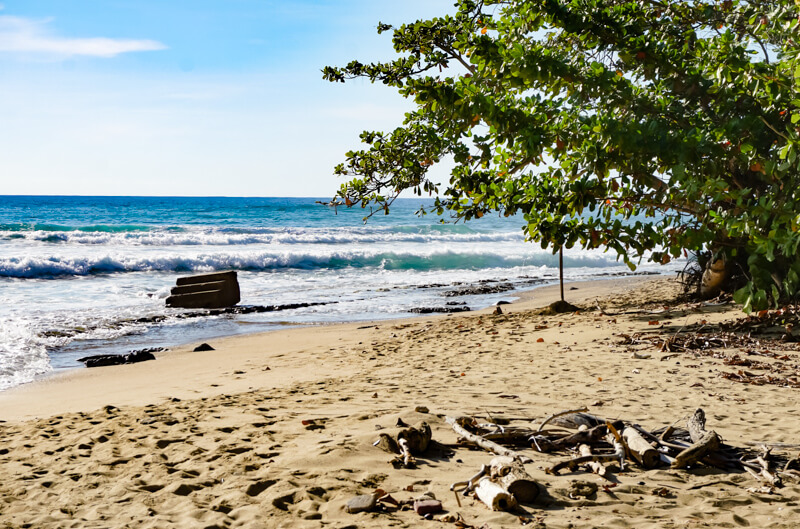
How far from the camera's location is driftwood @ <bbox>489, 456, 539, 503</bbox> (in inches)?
135

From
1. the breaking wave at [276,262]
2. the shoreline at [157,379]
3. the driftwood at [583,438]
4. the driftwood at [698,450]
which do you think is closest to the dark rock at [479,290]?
the shoreline at [157,379]

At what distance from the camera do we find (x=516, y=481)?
135 inches

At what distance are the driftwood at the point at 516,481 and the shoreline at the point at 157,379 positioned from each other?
14.4ft

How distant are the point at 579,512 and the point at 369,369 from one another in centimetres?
509

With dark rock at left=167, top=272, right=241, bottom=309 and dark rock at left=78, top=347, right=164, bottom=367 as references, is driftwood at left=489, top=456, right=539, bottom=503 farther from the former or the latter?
dark rock at left=167, top=272, right=241, bottom=309

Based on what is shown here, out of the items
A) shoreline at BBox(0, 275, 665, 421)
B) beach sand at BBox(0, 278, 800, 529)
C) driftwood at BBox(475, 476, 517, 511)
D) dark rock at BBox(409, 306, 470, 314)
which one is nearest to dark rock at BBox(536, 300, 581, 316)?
beach sand at BBox(0, 278, 800, 529)

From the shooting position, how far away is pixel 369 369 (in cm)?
823

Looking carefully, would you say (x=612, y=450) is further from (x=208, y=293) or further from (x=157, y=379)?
(x=208, y=293)

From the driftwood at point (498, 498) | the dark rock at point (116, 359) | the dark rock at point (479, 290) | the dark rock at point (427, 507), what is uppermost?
the driftwood at point (498, 498)

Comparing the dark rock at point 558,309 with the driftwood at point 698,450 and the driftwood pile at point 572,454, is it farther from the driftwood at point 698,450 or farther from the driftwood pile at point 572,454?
the driftwood at point 698,450

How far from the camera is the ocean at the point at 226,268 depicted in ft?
40.7

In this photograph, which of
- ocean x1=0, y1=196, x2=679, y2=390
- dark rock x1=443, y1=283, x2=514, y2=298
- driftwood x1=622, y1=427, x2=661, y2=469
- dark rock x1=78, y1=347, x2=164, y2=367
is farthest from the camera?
dark rock x1=443, y1=283, x2=514, y2=298

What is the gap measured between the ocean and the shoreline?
2.09ft

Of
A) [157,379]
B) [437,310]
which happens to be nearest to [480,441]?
[157,379]
